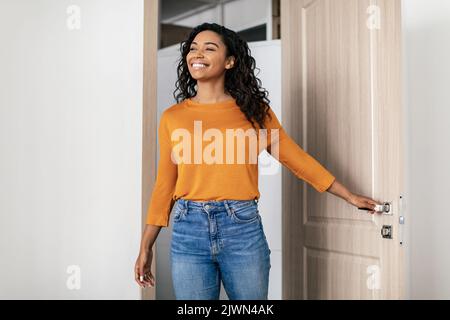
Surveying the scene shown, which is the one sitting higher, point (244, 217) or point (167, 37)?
point (167, 37)

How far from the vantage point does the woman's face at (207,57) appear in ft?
5.73

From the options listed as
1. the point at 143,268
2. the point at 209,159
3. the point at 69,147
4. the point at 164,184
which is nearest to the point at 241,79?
the point at 209,159

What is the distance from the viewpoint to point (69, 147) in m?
2.32

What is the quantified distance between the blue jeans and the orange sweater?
0.04 metres

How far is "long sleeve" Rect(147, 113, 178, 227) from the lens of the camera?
178cm

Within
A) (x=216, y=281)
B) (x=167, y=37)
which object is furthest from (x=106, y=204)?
(x=167, y=37)

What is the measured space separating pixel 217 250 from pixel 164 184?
286 millimetres

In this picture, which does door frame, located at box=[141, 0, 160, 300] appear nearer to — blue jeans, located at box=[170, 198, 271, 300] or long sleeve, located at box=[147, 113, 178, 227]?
long sleeve, located at box=[147, 113, 178, 227]

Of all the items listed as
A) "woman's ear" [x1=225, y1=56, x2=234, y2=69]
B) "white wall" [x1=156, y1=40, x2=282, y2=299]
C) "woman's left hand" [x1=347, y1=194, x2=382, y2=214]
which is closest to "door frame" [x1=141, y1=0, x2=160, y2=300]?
"white wall" [x1=156, y1=40, x2=282, y2=299]

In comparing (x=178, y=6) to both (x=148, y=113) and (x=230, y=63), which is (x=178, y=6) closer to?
(x=148, y=113)

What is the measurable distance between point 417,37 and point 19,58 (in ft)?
5.14
